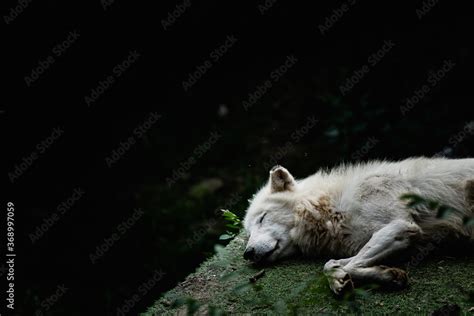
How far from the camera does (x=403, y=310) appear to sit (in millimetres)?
3930

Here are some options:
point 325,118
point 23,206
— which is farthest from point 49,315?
point 325,118

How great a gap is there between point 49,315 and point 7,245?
1116mm

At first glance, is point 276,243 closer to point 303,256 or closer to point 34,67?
point 303,256
